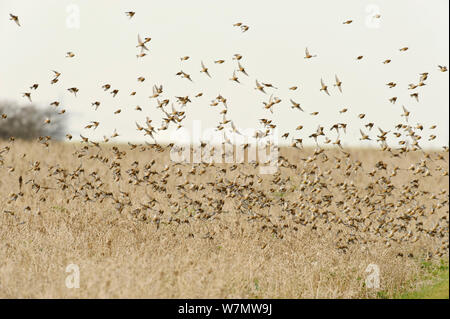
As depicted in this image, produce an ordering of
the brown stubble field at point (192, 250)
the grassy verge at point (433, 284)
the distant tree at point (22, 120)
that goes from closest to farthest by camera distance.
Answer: the brown stubble field at point (192, 250) → the grassy verge at point (433, 284) → the distant tree at point (22, 120)

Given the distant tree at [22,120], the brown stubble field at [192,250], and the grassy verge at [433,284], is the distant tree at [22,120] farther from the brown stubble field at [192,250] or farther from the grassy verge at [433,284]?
the grassy verge at [433,284]

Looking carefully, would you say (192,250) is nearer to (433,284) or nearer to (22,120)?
(433,284)

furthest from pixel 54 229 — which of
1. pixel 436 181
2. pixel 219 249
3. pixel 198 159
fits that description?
pixel 436 181

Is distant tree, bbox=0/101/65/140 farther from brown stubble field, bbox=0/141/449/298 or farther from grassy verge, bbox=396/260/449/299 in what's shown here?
grassy verge, bbox=396/260/449/299

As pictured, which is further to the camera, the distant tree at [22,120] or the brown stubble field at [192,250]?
the distant tree at [22,120]

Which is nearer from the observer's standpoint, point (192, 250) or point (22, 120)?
point (192, 250)

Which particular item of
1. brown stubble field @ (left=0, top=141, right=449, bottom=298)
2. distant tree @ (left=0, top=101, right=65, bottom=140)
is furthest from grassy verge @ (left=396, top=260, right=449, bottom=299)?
distant tree @ (left=0, top=101, right=65, bottom=140)

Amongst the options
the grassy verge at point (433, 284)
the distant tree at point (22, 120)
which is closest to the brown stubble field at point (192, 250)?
the grassy verge at point (433, 284)

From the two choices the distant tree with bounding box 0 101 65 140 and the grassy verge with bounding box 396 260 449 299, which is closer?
the grassy verge with bounding box 396 260 449 299

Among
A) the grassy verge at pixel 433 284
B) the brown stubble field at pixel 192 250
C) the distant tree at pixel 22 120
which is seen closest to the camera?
the brown stubble field at pixel 192 250

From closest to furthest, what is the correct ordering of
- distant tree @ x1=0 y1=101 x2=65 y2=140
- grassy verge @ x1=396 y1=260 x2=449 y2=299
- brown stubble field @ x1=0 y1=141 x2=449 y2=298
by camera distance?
brown stubble field @ x1=0 y1=141 x2=449 y2=298
grassy verge @ x1=396 y1=260 x2=449 y2=299
distant tree @ x1=0 y1=101 x2=65 y2=140

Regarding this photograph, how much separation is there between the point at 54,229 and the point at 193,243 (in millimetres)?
3831

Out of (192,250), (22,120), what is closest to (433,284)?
(192,250)
